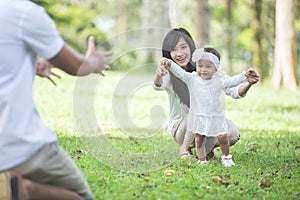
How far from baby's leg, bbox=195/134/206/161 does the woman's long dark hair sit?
32 cm

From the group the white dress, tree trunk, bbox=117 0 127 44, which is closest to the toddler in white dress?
the white dress

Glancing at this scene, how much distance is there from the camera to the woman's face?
4.51 m

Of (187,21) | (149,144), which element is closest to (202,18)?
(149,144)

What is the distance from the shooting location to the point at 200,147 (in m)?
4.62

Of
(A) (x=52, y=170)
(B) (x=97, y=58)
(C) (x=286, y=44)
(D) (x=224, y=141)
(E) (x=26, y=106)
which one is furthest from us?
(C) (x=286, y=44)

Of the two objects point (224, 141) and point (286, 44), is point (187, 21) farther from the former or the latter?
point (224, 141)

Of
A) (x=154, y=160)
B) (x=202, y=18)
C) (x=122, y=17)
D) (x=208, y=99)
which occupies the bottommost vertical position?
(x=154, y=160)

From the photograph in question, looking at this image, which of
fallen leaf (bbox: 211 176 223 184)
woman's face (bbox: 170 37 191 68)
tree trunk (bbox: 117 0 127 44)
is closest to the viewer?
fallen leaf (bbox: 211 176 223 184)

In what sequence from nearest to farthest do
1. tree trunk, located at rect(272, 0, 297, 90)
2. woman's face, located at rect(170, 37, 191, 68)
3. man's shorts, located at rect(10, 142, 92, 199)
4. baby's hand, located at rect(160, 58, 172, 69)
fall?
man's shorts, located at rect(10, 142, 92, 199) → baby's hand, located at rect(160, 58, 172, 69) → woman's face, located at rect(170, 37, 191, 68) → tree trunk, located at rect(272, 0, 297, 90)

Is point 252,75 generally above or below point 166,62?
below

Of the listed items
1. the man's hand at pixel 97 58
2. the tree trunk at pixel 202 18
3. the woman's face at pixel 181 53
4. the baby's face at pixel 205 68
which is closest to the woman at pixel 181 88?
the woman's face at pixel 181 53

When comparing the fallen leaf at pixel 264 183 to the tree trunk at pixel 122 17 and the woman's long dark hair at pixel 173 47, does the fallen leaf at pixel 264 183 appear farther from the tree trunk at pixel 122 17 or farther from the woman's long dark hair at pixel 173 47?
the tree trunk at pixel 122 17

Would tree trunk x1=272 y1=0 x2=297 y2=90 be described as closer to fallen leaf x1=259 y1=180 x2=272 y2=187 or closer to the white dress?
the white dress

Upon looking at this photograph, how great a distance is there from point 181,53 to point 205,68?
0.76 ft
